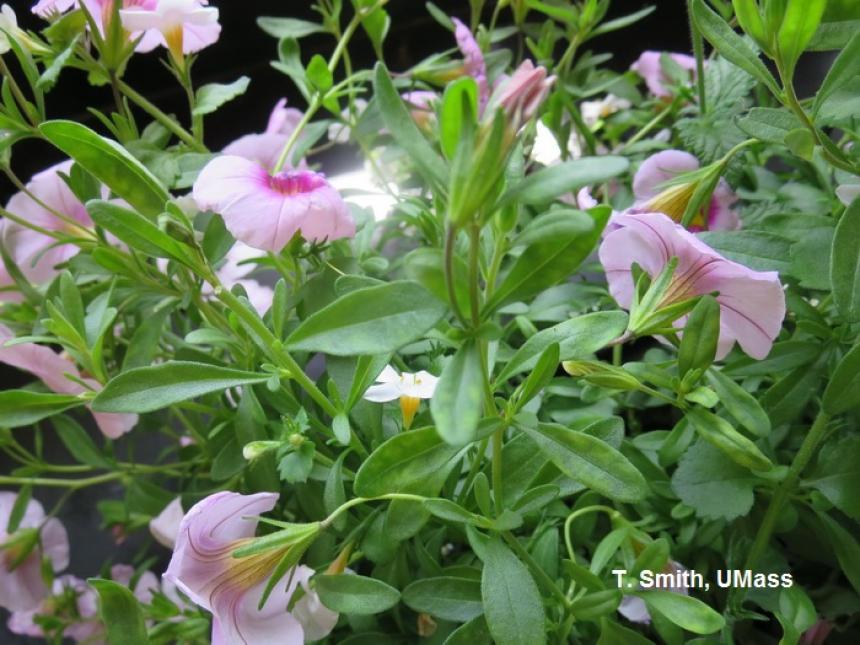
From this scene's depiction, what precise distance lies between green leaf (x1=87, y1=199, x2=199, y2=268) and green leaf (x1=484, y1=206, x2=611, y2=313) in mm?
143

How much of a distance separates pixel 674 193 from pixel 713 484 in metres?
0.16

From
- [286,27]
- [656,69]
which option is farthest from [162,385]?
[656,69]

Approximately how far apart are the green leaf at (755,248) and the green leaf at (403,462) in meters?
0.19

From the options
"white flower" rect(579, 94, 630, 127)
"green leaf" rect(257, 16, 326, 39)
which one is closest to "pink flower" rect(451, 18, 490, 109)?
"green leaf" rect(257, 16, 326, 39)

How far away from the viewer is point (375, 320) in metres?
0.32

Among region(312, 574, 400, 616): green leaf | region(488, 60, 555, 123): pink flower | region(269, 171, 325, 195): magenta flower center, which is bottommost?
region(312, 574, 400, 616): green leaf

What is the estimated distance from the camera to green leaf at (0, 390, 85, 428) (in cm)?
44

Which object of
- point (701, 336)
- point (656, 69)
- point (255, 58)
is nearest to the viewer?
point (701, 336)

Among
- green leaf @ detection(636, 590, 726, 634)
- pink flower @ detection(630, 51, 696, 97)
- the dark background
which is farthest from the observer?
the dark background

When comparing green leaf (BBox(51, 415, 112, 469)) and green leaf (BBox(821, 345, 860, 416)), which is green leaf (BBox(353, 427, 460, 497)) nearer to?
green leaf (BBox(821, 345, 860, 416))

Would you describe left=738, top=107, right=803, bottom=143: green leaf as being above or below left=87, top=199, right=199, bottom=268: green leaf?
below

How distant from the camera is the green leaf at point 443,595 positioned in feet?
1.37

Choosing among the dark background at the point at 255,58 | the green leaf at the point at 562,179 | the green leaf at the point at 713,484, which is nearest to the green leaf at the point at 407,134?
the green leaf at the point at 562,179

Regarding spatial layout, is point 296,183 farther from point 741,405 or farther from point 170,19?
point 741,405
